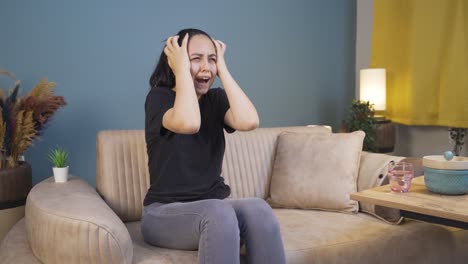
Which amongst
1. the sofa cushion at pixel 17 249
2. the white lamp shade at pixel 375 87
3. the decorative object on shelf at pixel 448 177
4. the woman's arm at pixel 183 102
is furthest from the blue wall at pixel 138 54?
the decorative object on shelf at pixel 448 177

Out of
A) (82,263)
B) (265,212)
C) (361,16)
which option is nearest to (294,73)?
(361,16)

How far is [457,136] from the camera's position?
2.86 metres

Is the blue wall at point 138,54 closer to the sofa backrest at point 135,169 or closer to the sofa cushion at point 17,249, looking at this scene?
the sofa backrest at point 135,169

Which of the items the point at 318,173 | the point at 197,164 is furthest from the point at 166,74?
the point at 318,173

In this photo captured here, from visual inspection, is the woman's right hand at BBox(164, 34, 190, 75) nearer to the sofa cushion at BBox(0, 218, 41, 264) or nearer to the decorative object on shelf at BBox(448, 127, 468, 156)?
the sofa cushion at BBox(0, 218, 41, 264)

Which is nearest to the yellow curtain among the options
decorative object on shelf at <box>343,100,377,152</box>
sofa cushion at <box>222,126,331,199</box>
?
decorative object on shelf at <box>343,100,377,152</box>

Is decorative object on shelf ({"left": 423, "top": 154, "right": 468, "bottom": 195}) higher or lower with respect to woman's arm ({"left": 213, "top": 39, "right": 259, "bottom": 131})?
lower

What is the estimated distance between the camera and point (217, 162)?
1.60 meters

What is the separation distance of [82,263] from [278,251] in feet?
1.81

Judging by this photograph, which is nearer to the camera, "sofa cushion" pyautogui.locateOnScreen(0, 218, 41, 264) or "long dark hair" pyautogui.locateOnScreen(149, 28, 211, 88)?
"sofa cushion" pyautogui.locateOnScreen(0, 218, 41, 264)

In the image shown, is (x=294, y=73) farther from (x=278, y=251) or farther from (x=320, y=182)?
(x=278, y=251)

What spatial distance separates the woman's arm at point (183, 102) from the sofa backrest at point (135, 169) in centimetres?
50

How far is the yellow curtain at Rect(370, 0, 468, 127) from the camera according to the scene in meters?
2.85

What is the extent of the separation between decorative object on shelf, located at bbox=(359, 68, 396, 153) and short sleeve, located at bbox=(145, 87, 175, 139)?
6.36 ft
